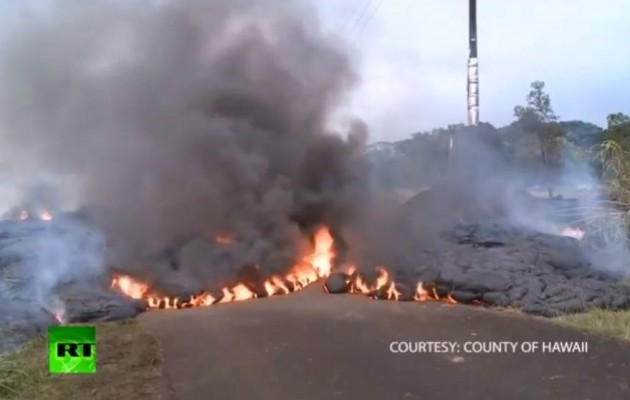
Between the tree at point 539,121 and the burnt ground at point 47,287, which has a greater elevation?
the tree at point 539,121

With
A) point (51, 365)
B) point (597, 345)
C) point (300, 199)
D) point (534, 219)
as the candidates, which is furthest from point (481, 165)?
point (51, 365)

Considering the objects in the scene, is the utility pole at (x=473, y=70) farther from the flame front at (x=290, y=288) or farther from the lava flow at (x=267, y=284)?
the flame front at (x=290, y=288)

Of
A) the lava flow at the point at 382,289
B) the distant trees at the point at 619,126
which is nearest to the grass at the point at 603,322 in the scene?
the lava flow at the point at 382,289

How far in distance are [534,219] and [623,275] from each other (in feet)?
14.8

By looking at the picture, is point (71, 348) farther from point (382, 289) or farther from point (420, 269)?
point (420, 269)

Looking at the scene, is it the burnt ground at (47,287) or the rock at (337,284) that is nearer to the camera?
the burnt ground at (47,287)

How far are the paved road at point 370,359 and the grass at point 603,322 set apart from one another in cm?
45

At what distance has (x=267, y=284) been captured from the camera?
17719 mm

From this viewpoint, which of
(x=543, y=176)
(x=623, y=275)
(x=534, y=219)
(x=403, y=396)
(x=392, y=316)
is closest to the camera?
(x=403, y=396)

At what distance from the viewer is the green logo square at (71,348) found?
7562mm

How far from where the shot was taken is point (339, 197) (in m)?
20.9

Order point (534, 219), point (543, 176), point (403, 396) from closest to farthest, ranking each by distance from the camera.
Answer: point (403, 396), point (534, 219), point (543, 176)

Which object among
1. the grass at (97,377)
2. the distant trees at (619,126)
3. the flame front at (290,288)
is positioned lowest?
the grass at (97,377)

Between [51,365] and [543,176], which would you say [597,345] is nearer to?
[51,365]
